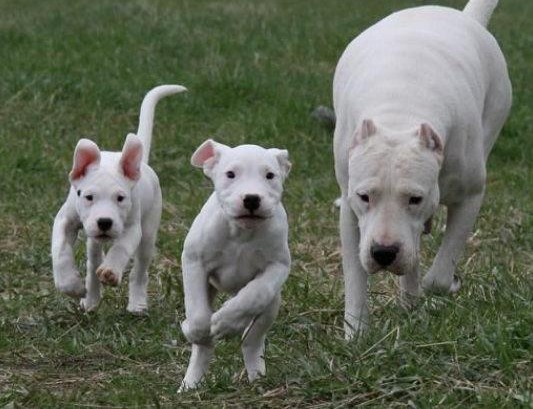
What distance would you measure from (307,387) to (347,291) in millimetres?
1593

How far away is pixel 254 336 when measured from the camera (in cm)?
645

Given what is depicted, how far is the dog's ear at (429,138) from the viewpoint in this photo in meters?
6.49

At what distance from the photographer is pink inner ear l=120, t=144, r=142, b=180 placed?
7.55 metres

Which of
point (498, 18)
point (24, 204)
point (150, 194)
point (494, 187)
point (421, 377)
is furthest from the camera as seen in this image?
point (498, 18)

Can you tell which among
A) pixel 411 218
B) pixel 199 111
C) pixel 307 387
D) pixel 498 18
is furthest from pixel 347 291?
pixel 498 18

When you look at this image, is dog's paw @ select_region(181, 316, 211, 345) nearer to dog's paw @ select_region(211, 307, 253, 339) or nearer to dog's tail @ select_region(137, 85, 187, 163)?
dog's paw @ select_region(211, 307, 253, 339)

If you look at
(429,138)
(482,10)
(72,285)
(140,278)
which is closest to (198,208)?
(140,278)

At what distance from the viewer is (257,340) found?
647 cm

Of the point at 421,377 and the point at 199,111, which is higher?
the point at 421,377

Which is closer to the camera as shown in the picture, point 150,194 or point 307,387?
point 307,387

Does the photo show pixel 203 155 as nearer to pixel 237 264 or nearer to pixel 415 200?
pixel 237 264

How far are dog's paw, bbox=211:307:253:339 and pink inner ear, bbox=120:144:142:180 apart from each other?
1627 mm

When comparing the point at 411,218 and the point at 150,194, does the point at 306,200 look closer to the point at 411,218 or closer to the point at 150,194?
the point at 150,194

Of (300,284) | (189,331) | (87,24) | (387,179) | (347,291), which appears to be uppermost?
(387,179)
